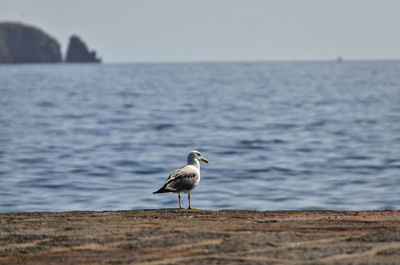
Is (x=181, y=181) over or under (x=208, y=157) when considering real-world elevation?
under

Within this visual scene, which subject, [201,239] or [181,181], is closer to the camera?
[201,239]

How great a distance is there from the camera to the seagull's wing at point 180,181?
1034cm

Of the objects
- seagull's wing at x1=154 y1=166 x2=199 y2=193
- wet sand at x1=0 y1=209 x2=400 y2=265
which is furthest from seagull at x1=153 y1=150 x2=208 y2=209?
wet sand at x1=0 y1=209 x2=400 y2=265

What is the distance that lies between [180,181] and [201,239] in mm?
3489

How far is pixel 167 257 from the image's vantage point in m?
6.27

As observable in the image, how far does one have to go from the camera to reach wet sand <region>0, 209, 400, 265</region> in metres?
6.25

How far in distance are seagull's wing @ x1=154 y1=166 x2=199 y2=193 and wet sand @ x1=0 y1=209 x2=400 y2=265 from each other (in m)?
1.26

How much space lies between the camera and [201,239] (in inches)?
276

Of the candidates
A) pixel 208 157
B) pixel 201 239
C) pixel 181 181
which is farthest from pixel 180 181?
pixel 208 157

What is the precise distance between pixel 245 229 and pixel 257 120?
33129 mm

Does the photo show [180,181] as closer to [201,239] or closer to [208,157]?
[201,239]

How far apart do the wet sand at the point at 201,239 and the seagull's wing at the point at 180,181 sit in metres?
1.26

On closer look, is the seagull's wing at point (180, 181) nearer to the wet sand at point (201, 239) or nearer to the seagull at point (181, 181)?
the seagull at point (181, 181)

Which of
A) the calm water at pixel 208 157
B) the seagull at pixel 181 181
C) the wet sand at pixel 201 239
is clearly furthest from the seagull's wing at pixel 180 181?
the calm water at pixel 208 157
